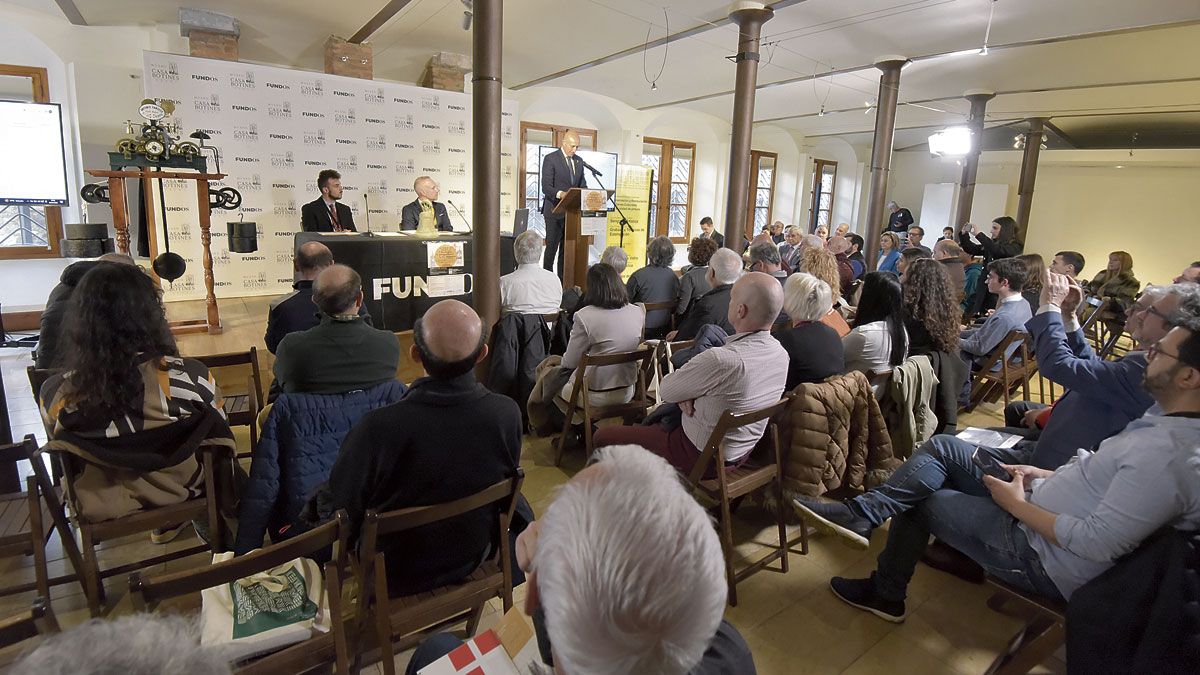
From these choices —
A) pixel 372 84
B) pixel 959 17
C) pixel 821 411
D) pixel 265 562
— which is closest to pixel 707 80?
pixel 959 17

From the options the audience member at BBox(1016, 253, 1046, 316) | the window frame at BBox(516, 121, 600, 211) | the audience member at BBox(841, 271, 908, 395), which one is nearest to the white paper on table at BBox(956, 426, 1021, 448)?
the audience member at BBox(841, 271, 908, 395)

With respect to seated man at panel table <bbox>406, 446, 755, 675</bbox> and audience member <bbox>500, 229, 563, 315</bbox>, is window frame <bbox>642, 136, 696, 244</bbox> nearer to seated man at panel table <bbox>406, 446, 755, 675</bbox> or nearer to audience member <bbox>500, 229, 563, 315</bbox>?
audience member <bbox>500, 229, 563, 315</bbox>

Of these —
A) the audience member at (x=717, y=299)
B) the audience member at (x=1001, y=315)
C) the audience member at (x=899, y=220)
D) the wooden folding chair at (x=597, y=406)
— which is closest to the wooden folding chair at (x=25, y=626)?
the wooden folding chair at (x=597, y=406)

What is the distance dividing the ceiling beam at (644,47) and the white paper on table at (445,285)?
3.72m

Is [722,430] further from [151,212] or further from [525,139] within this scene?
[525,139]

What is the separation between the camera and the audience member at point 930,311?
9.95 ft

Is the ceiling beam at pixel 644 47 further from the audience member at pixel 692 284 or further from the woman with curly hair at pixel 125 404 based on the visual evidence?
the woman with curly hair at pixel 125 404

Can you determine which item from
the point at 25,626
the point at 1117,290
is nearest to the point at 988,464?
the point at 25,626

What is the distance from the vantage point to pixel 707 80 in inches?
344

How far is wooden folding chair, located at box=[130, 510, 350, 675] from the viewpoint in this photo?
1.10 m

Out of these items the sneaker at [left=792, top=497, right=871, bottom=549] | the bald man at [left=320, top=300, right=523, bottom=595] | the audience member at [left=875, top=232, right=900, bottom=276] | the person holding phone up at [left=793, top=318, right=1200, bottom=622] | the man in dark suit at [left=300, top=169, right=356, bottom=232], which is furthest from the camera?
the audience member at [left=875, top=232, right=900, bottom=276]

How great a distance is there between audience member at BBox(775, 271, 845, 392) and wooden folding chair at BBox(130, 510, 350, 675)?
5.96ft

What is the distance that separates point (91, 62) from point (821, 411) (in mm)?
7421

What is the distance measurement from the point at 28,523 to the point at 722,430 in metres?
2.19
